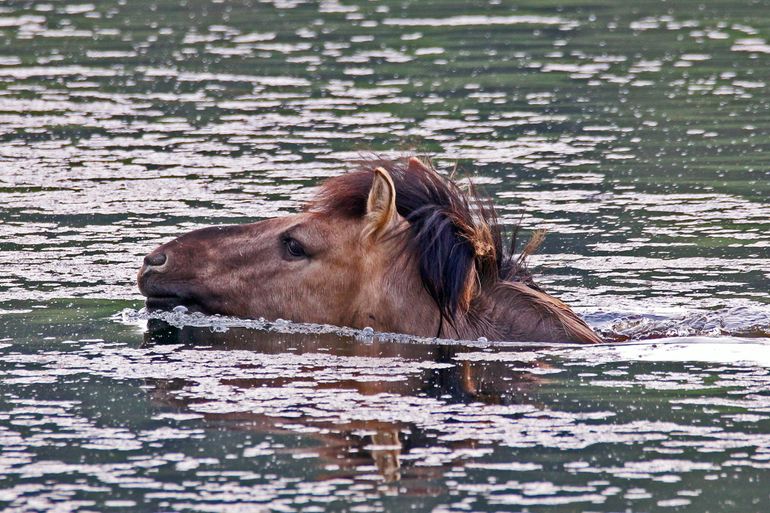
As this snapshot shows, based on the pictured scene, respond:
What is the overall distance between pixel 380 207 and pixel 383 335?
85cm

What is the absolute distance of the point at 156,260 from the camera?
10.4 metres

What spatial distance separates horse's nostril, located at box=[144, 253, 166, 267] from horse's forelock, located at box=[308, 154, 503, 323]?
1.06 m

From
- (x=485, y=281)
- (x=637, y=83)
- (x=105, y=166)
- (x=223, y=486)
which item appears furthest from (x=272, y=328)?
(x=637, y=83)

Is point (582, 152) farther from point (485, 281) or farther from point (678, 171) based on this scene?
point (485, 281)

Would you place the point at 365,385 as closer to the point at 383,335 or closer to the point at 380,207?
the point at 383,335

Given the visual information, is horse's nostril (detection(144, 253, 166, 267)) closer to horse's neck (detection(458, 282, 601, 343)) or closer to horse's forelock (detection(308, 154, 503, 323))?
horse's forelock (detection(308, 154, 503, 323))

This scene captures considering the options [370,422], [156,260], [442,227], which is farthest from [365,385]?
[156,260]

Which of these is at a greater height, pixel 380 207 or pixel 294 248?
pixel 380 207

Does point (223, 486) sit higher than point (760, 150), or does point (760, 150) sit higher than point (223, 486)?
point (223, 486)

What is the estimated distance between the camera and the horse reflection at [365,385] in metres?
7.78

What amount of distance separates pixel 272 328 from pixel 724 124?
975 centimetres

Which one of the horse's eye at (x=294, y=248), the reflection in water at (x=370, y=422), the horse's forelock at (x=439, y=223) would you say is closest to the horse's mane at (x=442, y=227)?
the horse's forelock at (x=439, y=223)

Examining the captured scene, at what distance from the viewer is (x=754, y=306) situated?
11469mm

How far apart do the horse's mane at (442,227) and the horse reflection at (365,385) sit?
419mm
